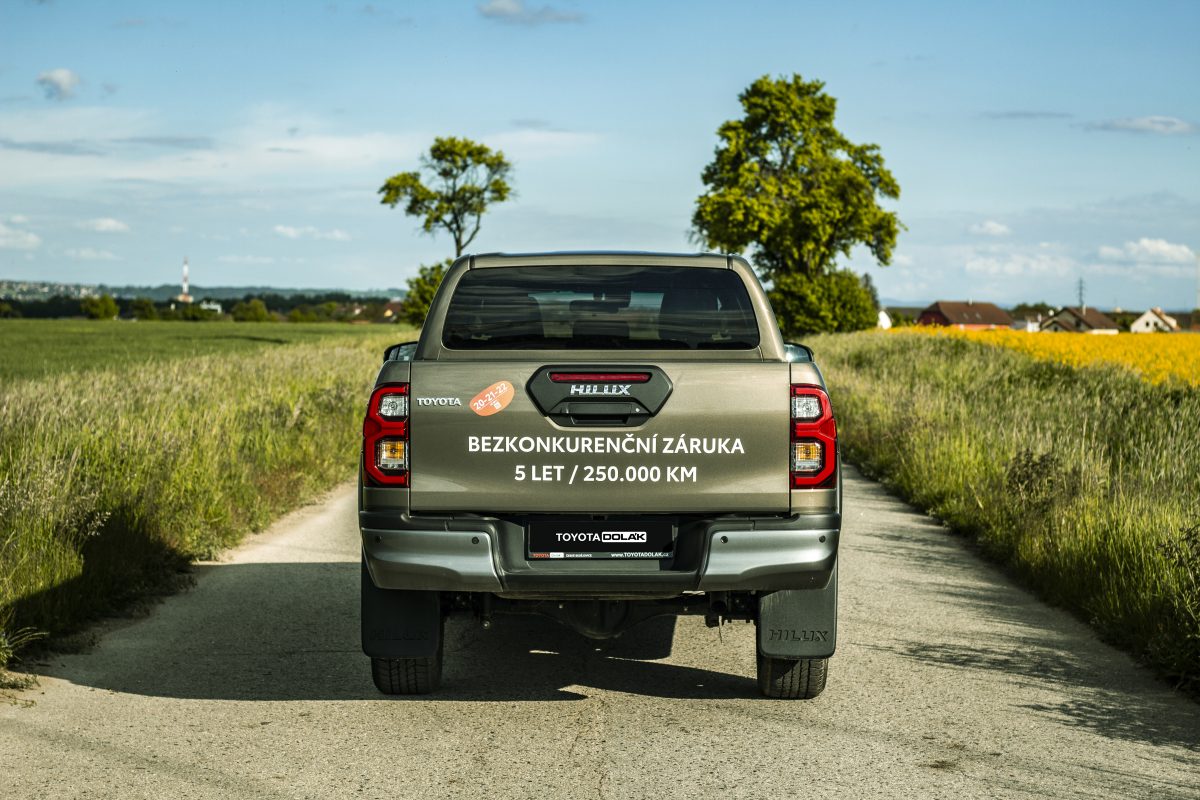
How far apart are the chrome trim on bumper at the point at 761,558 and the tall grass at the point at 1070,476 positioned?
2.13 meters

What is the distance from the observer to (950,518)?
1130 centimetres

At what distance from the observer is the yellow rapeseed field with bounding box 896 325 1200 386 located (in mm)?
21938

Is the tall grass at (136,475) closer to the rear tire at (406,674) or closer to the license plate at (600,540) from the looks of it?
the rear tire at (406,674)

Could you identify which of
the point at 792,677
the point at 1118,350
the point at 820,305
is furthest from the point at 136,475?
the point at 820,305

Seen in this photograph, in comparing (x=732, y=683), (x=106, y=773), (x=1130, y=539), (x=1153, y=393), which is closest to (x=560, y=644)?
(x=732, y=683)

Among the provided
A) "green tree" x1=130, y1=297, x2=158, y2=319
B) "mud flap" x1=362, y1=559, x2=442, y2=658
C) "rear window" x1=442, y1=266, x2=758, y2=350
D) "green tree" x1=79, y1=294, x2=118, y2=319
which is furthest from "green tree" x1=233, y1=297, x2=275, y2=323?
"mud flap" x1=362, y1=559, x2=442, y2=658

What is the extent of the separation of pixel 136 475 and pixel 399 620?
4928 millimetres

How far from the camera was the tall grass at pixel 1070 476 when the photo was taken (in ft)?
22.7

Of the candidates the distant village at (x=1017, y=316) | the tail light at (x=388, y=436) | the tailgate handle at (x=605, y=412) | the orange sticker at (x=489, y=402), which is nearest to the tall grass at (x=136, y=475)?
the tail light at (x=388, y=436)

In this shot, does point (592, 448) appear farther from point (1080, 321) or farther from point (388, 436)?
point (1080, 321)

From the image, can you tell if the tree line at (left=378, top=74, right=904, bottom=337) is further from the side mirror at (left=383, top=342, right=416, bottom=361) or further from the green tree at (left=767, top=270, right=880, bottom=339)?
the side mirror at (left=383, top=342, right=416, bottom=361)

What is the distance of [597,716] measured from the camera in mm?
5570

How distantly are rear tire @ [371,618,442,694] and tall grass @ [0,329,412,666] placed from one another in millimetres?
1908

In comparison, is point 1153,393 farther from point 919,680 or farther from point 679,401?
point 679,401
